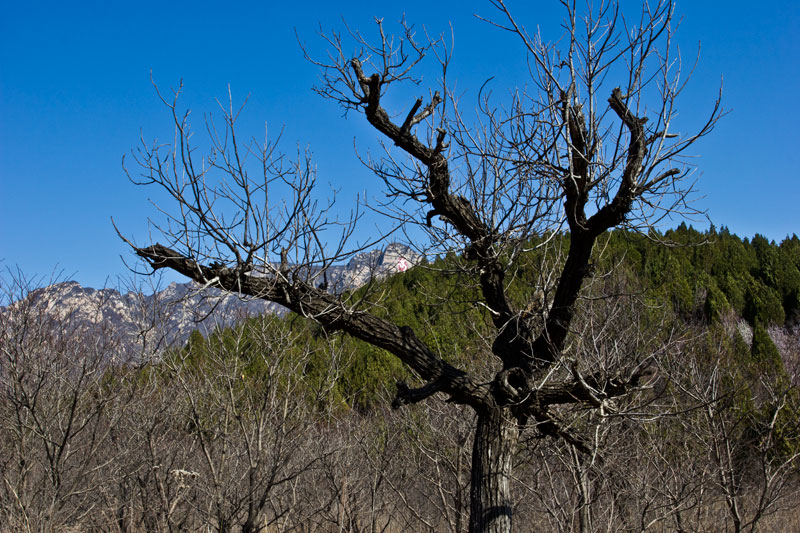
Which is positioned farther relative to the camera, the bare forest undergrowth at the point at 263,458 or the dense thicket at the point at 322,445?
the bare forest undergrowth at the point at 263,458

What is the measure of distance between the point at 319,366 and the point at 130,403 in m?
7.30

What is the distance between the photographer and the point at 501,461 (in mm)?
4426

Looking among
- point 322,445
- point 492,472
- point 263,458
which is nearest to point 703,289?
point 322,445

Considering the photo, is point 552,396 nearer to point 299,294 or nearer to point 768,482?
point 299,294

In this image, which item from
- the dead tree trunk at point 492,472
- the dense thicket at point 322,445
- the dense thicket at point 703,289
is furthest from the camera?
the dense thicket at point 703,289

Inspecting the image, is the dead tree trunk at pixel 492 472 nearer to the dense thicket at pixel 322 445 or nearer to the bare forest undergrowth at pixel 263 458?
the dense thicket at pixel 322 445

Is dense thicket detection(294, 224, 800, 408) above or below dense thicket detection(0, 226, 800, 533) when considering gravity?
above

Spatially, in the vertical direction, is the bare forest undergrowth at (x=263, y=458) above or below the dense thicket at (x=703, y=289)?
below

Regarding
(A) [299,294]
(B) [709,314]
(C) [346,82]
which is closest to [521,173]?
(C) [346,82]

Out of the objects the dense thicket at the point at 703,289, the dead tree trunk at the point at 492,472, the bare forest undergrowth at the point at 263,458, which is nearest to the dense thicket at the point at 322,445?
the bare forest undergrowth at the point at 263,458

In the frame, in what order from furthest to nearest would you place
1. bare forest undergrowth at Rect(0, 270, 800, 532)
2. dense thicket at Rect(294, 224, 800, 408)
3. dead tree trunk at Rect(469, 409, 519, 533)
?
1. dense thicket at Rect(294, 224, 800, 408)
2. bare forest undergrowth at Rect(0, 270, 800, 532)
3. dead tree trunk at Rect(469, 409, 519, 533)

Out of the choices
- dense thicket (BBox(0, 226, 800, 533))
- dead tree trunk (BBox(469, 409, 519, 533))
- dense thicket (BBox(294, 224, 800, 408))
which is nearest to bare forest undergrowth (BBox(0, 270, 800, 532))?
dense thicket (BBox(0, 226, 800, 533))

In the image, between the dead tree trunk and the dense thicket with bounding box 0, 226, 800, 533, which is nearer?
the dead tree trunk

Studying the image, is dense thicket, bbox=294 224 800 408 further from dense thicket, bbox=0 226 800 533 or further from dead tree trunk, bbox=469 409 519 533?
dead tree trunk, bbox=469 409 519 533
